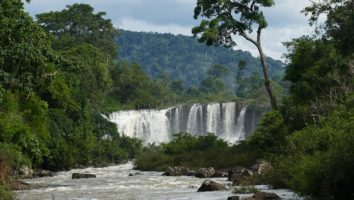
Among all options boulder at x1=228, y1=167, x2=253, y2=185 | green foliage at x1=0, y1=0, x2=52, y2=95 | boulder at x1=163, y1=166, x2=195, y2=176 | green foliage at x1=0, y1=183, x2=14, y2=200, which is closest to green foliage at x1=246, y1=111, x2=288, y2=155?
boulder at x1=228, y1=167, x2=253, y2=185

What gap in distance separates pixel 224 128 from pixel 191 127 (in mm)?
4618

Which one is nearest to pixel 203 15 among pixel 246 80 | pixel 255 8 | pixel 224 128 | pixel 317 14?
pixel 255 8

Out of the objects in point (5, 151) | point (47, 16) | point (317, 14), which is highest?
point (47, 16)

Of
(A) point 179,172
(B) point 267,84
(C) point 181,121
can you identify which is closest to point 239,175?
(A) point 179,172

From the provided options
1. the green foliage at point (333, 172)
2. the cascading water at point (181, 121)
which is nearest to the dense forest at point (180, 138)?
the green foliage at point (333, 172)

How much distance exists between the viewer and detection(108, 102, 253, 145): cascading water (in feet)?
220

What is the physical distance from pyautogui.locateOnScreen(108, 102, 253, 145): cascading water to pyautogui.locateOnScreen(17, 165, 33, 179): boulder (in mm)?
32545

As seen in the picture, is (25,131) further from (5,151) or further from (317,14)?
(317,14)

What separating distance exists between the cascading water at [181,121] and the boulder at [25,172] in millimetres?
32545

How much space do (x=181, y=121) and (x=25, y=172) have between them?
37215 millimetres

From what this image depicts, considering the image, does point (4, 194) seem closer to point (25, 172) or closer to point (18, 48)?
point (18, 48)

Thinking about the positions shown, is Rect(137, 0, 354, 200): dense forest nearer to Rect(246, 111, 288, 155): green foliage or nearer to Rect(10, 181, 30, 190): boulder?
Rect(246, 111, 288, 155): green foliage

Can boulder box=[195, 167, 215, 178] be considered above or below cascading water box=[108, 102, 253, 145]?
below

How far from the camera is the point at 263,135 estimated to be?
1298 inches
